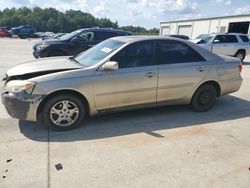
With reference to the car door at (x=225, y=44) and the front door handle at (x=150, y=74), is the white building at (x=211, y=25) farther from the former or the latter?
the front door handle at (x=150, y=74)

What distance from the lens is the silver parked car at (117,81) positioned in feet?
12.9

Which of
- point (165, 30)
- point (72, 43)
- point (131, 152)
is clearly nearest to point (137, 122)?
point (131, 152)

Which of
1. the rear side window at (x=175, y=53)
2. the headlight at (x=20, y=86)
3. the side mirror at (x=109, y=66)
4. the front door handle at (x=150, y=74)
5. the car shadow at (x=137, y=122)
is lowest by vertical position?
the car shadow at (x=137, y=122)

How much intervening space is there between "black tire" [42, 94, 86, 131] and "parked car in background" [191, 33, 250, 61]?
1133 centimetres

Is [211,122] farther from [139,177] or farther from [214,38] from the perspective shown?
[214,38]

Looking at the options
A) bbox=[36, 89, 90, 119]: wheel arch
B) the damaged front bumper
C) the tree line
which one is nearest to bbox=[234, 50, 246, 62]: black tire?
bbox=[36, 89, 90, 119]: wheel arch

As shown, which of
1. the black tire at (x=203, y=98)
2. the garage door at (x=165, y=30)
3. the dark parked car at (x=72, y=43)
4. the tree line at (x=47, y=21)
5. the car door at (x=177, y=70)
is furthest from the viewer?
the tree line at (x=47, y=21)

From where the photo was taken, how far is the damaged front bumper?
3846 mm

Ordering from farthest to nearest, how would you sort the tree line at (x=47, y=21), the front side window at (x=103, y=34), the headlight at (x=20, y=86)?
1. the tree line at (x=47, y=21)
2. the front side window at (x=103, y=34)
3. the headlight at (x=20, y=86)

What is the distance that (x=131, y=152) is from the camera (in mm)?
3586

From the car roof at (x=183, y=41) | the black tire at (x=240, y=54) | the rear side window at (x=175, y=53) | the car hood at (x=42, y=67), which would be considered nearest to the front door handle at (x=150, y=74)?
the rear side window at (x=175, y=53)

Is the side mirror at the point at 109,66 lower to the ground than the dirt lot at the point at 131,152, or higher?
higher

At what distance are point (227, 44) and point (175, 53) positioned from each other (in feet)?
35.4

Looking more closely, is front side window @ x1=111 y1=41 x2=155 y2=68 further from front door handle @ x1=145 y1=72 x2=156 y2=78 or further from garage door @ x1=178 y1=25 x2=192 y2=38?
garage door @ x1=178 y1=25 x2=192 y2=38
